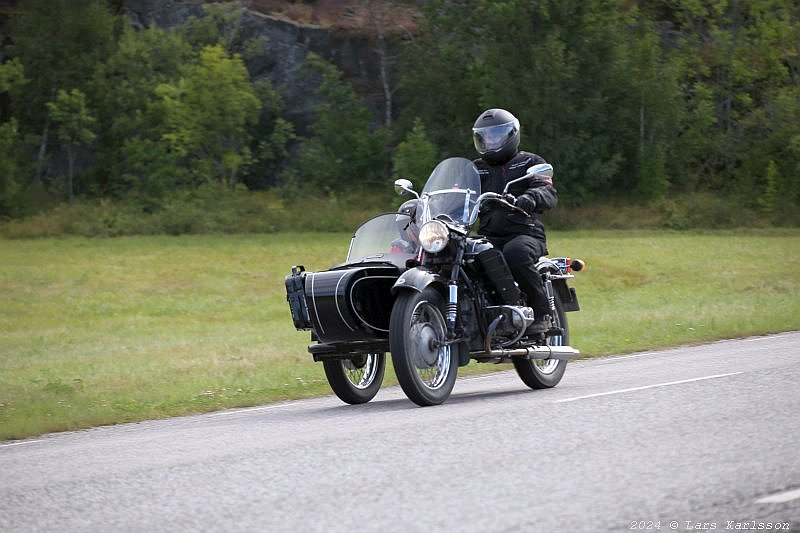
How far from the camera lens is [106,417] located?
40.3 feet

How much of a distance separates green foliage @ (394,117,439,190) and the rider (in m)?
44.4

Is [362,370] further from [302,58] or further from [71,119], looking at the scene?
[302,58]

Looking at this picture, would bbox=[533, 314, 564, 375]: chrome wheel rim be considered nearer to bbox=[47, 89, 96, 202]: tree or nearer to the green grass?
the green grass

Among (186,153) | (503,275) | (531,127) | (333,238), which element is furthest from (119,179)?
(503,275)

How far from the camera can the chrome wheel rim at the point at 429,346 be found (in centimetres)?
1025

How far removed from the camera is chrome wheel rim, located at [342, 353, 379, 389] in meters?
11.5

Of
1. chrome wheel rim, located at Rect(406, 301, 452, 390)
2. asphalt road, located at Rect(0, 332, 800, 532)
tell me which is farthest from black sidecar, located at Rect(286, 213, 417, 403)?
asphalt road, located at Rect(0, 332, 800, 532)

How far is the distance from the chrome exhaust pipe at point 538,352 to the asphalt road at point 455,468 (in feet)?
1.85

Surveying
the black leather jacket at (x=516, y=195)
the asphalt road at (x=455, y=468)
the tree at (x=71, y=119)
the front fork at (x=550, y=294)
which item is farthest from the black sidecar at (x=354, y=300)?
the tree at (x=71, y=119)

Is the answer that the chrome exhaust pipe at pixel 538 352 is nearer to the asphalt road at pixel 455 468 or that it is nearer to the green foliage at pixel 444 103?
the asphalt road at pixel 455 468

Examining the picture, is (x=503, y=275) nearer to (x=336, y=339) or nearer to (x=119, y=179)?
(x=336, y=339)

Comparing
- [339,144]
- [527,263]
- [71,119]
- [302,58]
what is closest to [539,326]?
[527,263]

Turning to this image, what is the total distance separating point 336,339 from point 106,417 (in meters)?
2.99

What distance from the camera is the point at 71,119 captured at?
60.5 m
